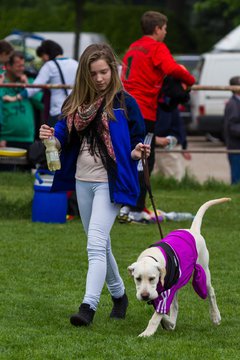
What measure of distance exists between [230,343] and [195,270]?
1.84 ft

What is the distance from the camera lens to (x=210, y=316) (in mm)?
7547

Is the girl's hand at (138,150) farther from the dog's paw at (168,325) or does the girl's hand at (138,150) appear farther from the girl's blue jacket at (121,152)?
the dog's paw at (168,325)

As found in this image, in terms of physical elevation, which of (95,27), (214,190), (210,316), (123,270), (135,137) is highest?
(135,137)

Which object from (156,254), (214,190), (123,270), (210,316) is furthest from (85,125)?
(214,190)

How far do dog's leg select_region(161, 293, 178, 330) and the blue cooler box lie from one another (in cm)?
470

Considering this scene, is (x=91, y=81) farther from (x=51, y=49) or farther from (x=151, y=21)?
(x=51, y=49)

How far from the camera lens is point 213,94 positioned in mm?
24703

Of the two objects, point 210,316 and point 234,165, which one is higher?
point 210,316

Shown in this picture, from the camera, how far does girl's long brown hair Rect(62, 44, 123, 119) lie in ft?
23.4

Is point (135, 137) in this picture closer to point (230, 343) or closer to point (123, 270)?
point (230, 343)

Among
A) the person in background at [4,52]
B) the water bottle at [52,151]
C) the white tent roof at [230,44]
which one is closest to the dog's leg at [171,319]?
the water bottle at [52,151]

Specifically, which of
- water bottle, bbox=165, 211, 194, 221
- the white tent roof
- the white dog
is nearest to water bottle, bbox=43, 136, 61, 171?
the white dog

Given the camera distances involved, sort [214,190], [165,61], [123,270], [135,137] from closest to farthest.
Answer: [135,137] < [123,270] < [165,61] < [214,190]

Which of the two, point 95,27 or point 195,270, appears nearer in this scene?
point 195,270
